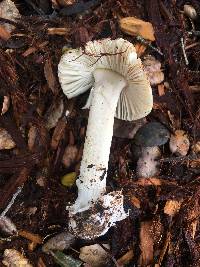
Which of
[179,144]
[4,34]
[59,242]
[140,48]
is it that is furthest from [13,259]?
[140,48]

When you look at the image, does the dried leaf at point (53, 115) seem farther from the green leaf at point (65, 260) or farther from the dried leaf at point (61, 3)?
the green leaf at point (65, 260)

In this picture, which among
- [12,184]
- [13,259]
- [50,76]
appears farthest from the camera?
[50,76]

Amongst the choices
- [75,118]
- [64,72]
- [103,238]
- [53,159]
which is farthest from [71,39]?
[103,238]

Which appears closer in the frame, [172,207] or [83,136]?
[172,207]

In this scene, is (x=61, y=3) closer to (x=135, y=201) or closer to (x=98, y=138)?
(x=98, y=138)

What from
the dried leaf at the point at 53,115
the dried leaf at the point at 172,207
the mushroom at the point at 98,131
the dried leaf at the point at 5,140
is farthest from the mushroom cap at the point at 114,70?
the dried leaf at the point at 172,207

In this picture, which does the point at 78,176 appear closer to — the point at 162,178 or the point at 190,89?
the point at 162,178
